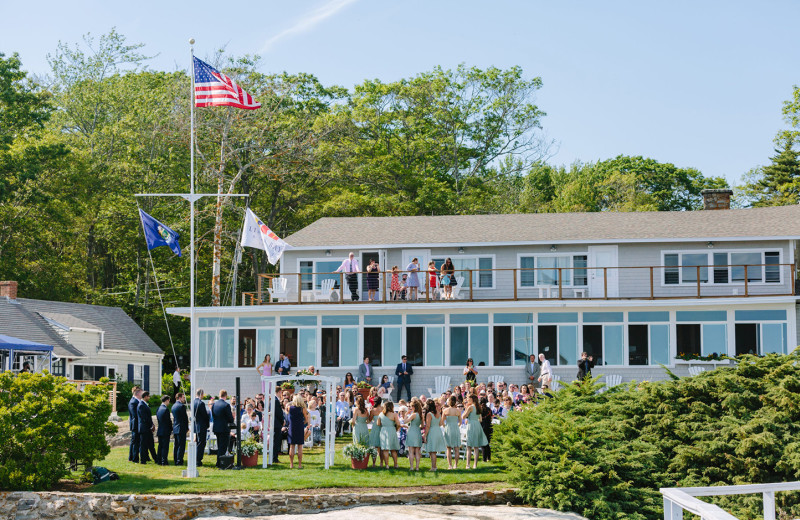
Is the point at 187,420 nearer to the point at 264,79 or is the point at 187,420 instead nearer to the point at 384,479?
the point at 384,479

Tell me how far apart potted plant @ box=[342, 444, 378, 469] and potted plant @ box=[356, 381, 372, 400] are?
681 centimetres

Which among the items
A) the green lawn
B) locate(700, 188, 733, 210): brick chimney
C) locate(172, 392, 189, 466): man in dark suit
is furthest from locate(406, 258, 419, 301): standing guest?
locate(700, 188, 733, 210): brick chimney

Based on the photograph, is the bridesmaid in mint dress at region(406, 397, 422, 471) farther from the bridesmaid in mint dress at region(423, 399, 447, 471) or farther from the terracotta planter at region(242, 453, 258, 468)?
the terracotta planter at region(242, 453, 258, 468)

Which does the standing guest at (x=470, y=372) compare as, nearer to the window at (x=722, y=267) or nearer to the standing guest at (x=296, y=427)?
the window at (x=722, y=267)

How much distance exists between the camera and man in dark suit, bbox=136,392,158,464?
797 inches

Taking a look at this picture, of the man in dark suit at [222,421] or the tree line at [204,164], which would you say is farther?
the tree line at [204,164]

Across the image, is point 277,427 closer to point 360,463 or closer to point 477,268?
point 360,463

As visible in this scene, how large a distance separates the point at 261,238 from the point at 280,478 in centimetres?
812

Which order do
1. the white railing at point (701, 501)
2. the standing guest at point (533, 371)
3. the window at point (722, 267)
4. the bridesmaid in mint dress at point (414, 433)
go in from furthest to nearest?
1. the window at point (722, 267)
2. the standing guest at point (533, 371)
3. the bridesmaid in mint dress at point (414, 433)
4. the white railing at point (701, 501)

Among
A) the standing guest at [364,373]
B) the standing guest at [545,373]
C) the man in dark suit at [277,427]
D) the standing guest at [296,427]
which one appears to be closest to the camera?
the standing guest at [296,427]

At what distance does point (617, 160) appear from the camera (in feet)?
222

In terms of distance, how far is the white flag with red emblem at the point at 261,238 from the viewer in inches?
968

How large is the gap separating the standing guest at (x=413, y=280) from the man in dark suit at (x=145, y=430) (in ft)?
36.9

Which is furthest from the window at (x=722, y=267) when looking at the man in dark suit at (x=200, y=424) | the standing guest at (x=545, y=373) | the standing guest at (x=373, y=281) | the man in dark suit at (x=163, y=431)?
the man in dark suit at (x=163, y=431)
